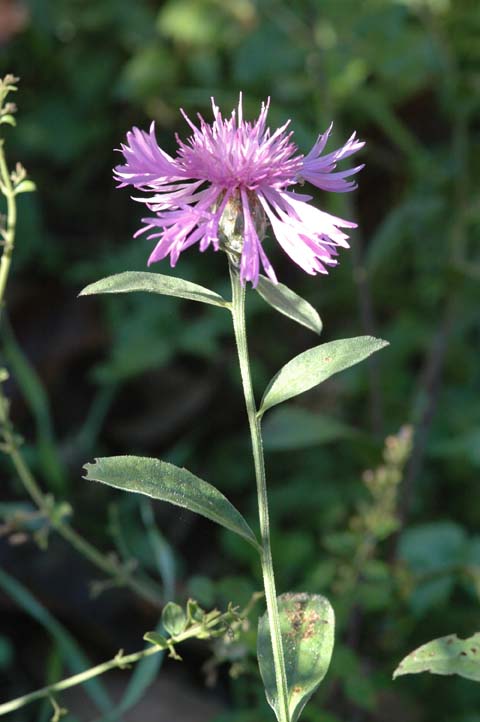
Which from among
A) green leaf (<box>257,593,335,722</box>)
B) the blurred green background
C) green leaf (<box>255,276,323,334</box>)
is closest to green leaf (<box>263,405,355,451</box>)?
the blurred green background

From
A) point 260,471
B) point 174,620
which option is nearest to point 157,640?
point 174,620

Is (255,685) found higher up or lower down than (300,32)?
lower down

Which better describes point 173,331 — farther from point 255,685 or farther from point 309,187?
point 255,685

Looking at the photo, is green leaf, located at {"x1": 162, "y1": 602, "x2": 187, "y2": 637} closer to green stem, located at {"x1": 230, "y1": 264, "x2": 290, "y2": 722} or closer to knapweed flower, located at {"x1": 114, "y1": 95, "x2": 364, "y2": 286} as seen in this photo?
green stem, located at {"x1": 230, "y1": 264, "x2": 290, "y2": 722}

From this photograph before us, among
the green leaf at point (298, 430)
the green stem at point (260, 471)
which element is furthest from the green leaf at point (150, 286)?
the green leaf at point (298, 430)

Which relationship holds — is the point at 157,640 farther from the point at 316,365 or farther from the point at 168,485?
the point at 316,365

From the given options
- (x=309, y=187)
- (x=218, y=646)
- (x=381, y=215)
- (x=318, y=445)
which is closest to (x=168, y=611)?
(x=218, y=646)

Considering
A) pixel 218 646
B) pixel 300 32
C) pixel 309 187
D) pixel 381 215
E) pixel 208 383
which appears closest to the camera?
pixel 218 646
